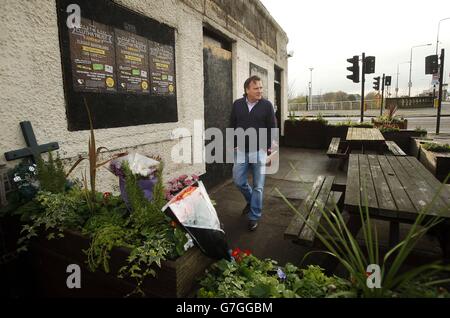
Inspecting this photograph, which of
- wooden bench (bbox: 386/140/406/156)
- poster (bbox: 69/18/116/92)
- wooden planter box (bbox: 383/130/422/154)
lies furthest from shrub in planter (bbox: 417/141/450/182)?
poster (bbox: 69/18/116/92)

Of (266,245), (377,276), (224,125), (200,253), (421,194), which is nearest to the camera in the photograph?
(377,276)

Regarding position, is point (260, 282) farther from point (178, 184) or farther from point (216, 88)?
point (216, 88)

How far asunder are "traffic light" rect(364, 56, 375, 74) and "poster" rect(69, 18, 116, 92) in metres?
9.67

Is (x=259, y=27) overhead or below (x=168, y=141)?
overhead

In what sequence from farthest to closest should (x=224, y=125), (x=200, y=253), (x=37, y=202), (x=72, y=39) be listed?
1. (x=224, y=125)
2. (x=72, y=39)
3. (x=37, y=202)
4. (x=200, y=253)

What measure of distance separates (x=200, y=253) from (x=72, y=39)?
2.26 m

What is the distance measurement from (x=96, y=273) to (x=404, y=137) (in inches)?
317

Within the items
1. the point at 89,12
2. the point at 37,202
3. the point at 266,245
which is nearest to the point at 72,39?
the point at 89,12

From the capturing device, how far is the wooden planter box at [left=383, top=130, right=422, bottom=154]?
7.40 m

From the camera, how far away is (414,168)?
3.29m

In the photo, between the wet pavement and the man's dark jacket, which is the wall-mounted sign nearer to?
the man's dark jacket
